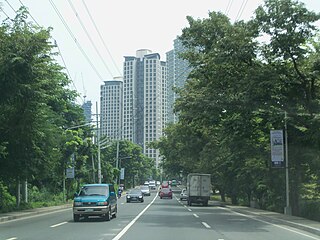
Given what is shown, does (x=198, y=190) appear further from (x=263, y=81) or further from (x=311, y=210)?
(x=263, y=81)

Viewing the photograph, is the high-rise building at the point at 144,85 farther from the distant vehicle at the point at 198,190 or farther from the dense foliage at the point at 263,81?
the dense foliage at the point at 263,81

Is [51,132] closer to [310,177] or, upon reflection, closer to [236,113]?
[236,113]

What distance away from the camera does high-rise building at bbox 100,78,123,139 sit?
157ft

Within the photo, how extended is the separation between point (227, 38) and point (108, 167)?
167 ft

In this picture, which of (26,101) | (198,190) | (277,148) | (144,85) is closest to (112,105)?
(144,85)

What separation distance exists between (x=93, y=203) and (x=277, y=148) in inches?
438

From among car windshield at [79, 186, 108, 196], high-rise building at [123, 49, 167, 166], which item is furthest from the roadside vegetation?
high-rise building at [123, 49, 167, 166]

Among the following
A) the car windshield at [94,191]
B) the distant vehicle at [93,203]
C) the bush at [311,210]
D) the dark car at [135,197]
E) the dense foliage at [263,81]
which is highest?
the dense foliage at [263,81]

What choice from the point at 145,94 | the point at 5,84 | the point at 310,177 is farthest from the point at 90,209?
the point at 145,94

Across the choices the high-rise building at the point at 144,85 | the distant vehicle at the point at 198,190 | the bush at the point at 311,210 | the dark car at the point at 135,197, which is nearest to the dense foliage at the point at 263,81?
the bush at the point at 311,210

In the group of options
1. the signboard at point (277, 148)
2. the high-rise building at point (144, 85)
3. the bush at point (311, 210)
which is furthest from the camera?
the high-rise building at point (144, 85)

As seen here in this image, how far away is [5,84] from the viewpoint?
21.5 m

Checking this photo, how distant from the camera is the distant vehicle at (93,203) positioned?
20172 millimetres

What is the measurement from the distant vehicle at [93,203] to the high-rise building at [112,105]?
25860 mm
